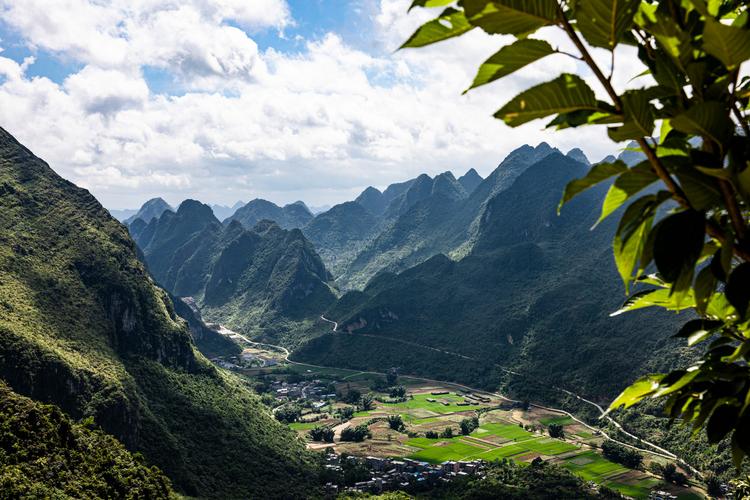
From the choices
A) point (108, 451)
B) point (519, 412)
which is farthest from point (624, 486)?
point (108, 451)

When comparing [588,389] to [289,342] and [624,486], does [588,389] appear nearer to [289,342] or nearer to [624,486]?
[624,486]

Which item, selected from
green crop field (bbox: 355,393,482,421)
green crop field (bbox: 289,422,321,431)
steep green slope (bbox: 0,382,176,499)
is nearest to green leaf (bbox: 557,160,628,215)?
steep green slope (bbox: 0,382,176,499)

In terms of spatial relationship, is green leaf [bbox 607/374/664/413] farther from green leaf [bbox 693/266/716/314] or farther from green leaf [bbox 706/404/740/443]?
green leaf [bbox 693/266/716/314]

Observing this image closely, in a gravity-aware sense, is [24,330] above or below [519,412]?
above

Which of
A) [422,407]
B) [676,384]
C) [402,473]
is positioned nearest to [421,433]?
[422,407]

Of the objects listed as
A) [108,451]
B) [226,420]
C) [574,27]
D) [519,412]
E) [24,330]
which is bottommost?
[519,412]

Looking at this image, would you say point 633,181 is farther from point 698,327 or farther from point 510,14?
point 698,327

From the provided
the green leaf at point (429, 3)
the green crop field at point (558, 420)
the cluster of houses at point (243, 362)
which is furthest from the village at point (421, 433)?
the green leaf at point (429, 3)

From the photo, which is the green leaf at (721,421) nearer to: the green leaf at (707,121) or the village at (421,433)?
the green leaf at (707,121)
